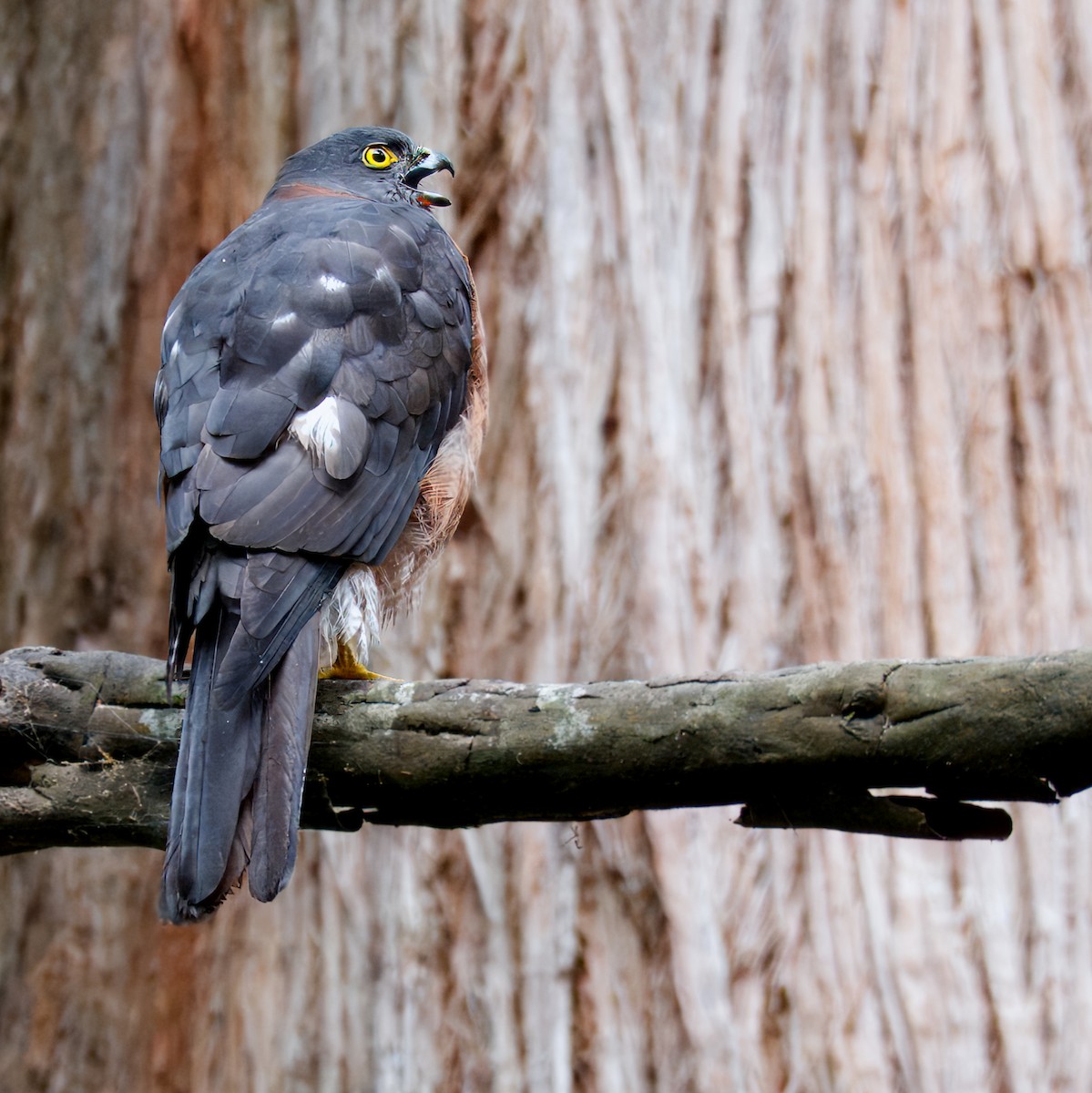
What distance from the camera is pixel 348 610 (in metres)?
3.15

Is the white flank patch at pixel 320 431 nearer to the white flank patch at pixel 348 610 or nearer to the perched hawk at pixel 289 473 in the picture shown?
the perched hawk at pixel 289 473

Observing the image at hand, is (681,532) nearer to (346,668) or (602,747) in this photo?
(346,668)

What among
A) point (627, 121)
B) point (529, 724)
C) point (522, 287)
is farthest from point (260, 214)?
point (529, 724)

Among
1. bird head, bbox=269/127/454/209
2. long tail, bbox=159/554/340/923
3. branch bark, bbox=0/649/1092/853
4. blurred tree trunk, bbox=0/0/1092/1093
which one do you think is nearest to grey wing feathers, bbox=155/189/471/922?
long tail, bbox=159/554/340/923

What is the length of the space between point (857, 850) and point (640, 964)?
0.79 meters

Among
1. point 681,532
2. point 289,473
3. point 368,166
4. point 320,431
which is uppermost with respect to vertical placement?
point 368,166

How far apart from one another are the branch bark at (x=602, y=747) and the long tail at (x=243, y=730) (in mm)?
171

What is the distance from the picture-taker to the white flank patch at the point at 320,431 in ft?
9.38

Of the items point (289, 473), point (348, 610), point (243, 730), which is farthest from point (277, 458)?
point (243, 730)

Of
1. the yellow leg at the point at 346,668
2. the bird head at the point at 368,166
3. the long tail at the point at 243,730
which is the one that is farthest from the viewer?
the bird head at the point at 368,166

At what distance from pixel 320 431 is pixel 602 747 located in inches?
42.5

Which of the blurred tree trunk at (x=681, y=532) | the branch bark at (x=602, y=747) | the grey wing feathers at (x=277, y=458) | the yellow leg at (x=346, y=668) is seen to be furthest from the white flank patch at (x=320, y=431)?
the blurred tree trunk at (x=681, y=532)

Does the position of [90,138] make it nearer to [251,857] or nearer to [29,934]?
[29,934]

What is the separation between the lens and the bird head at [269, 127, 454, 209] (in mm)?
4168
